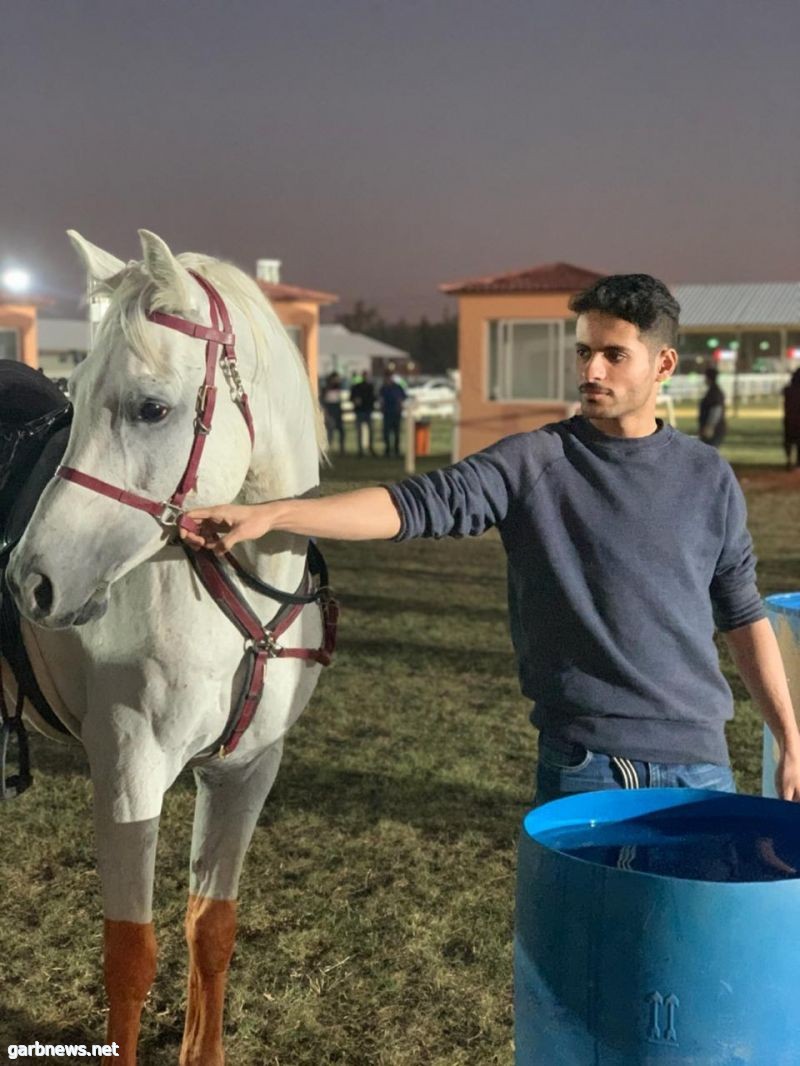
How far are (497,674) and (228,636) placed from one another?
4.76 meters

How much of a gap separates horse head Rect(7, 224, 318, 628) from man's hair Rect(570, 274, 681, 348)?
0.76 meters

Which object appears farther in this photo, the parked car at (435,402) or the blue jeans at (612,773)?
the parked car at (435,402)

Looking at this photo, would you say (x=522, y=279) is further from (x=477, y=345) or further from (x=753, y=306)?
(x=753, y=306)

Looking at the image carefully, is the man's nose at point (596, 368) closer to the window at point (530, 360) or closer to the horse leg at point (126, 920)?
the horse leg at point (126, 920)

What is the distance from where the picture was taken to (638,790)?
197cm

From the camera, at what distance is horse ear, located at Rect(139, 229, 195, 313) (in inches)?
82.5

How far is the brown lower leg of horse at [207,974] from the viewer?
2852 millimetres

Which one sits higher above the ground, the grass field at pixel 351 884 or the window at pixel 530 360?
the window at pixel 530 360

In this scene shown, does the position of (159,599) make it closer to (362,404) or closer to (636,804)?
(636,804)

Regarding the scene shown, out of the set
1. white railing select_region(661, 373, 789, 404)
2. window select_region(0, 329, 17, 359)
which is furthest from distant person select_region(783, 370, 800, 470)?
white railing select_region(661, 373, 789, 404)

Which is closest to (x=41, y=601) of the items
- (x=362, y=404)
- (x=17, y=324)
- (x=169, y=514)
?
(x=169, y=514)

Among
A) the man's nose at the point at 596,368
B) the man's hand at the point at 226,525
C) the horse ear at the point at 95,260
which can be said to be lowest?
the man's hand at the point at 226,525

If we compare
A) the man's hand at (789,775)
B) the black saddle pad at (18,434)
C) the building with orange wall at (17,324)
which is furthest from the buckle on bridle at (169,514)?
the building with orange wall at (17,324)

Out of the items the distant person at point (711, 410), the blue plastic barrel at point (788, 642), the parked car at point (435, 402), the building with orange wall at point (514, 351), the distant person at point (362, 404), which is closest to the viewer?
the blue plastic barrel at point (788, 642)
